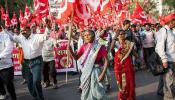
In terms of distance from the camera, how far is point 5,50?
8.59 meters

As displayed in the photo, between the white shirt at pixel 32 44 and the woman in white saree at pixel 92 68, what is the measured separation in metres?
2.62

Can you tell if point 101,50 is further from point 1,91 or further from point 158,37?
point 1,91

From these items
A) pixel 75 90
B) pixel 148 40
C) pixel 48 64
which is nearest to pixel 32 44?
pixel 75 90

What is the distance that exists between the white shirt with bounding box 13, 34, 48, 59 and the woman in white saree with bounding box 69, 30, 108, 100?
2.62m

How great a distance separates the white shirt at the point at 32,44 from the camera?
933cm

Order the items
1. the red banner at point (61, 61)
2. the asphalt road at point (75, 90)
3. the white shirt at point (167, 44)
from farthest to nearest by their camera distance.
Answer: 1. the red banner at point (61, 61)
2. the asphalt road at point (75, 90)
3. the white shirt at point (167, 44)

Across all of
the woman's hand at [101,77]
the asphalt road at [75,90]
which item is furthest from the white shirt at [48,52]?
the woman's hand at [101,77]

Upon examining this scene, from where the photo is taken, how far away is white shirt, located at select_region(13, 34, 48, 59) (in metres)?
9.33

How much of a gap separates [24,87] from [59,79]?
1.85 m

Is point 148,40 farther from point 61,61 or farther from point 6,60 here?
point 6,60

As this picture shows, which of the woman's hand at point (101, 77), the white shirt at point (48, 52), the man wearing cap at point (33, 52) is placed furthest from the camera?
the white shirt at point (48, 52)

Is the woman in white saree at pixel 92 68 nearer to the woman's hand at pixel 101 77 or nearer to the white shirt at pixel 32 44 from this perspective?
the woman's hand at pixel 101 77

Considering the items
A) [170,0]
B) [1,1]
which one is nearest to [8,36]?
[1,1]

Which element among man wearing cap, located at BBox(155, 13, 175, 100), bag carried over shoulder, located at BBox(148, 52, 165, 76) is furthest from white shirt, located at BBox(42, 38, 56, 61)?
man wearing cap, located at BBox(155, 13, 175, 100)
